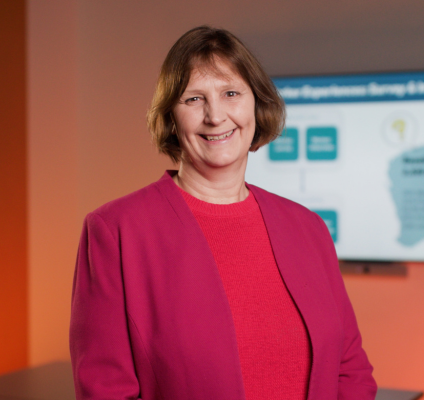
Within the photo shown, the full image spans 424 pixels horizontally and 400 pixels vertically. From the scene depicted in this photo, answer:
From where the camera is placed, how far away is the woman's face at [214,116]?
126cm

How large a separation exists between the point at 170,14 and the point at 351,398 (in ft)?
7.96

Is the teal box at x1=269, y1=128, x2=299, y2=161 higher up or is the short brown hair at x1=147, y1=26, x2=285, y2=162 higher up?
the short brown hair at x1=147, y1=26, x2=285, y2=162

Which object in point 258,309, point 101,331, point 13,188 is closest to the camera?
point 101,331

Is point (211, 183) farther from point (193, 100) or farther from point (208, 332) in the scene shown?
point (208, 332)

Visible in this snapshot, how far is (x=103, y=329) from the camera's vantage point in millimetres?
1091

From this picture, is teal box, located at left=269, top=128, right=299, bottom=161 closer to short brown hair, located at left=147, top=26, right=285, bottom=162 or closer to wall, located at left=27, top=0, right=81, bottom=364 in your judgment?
wall, located at left=27, top=0, right=81, bottom=364

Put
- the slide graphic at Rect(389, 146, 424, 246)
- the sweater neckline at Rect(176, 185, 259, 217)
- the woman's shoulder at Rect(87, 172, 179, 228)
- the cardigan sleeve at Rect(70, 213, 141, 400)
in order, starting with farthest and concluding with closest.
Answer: the slide graphic at Rect(389, 146, 424, 246)
the sweater neckline at Rect(176, 185, 259, 217)
the woman's shoulder at Rect(87, 172, 179, 228)
the cardigan sleeve at Rect(70, 213, 141, 400)

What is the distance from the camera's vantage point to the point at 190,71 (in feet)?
4.12

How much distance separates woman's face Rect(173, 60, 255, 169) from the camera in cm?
126

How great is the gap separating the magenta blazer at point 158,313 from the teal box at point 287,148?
5.46ft

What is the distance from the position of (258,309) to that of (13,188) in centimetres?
241

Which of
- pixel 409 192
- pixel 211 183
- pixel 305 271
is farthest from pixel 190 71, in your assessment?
pixel 409 192

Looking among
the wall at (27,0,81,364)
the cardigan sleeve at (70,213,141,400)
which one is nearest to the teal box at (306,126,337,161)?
the wall at (27,0,81,364)

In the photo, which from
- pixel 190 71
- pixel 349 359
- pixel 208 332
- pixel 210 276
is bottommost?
pixel 349 359
